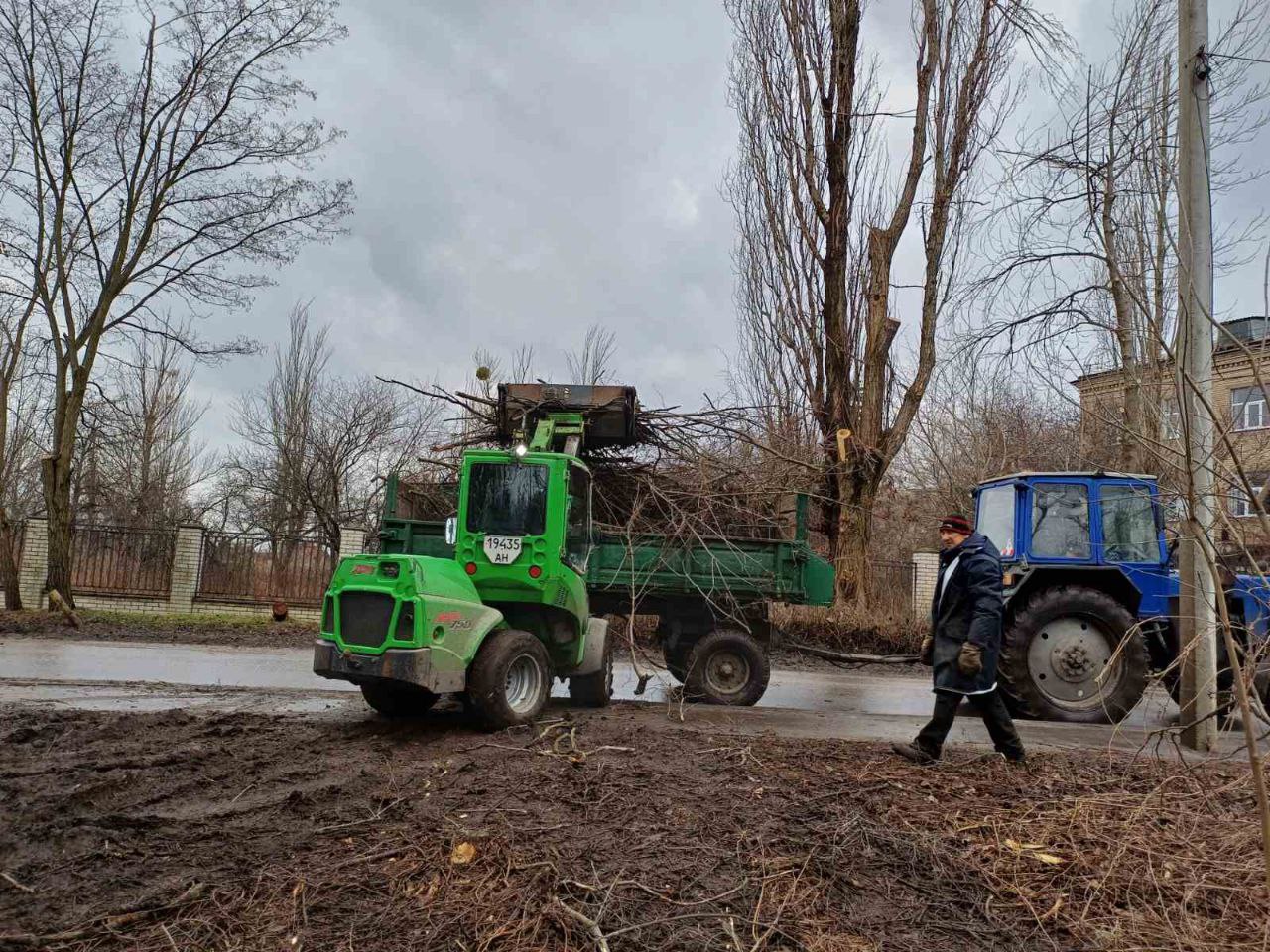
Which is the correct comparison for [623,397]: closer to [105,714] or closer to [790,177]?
[105,714]

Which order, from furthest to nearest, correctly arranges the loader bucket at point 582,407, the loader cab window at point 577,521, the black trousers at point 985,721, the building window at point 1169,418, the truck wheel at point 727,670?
the loader bucket at point 582,407 < the truck wheel at point 727,670 < the loader cab window at point 577,521 < the black trousers at point 985,721 < the building window at point 1169,418

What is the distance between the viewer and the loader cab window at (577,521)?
7.82m

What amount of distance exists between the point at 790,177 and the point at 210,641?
43.1 ft

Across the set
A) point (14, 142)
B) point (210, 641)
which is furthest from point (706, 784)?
point (14, 142)

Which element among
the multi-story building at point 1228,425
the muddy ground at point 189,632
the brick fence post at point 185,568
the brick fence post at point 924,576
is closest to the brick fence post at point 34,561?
the muddy ground at point 189,632

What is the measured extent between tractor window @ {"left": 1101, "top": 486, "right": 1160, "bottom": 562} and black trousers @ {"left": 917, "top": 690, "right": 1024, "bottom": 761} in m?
4.07

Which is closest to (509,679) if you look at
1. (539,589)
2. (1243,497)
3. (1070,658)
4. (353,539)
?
(539,589)

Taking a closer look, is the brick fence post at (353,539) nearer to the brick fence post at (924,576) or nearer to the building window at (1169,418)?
the brick fence post at (924,576)

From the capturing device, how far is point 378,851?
3996 millimetres

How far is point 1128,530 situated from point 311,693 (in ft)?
29.6

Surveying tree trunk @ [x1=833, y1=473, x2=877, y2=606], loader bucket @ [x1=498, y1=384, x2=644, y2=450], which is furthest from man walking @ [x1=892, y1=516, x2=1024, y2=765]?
tree trunk @ [x1=833, y1=473, x2=877, y2=606]

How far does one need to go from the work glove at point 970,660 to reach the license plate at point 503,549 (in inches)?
141

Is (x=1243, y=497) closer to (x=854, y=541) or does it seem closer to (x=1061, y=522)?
(x=1061, y=522)

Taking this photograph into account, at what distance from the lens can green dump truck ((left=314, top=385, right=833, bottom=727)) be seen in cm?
658
